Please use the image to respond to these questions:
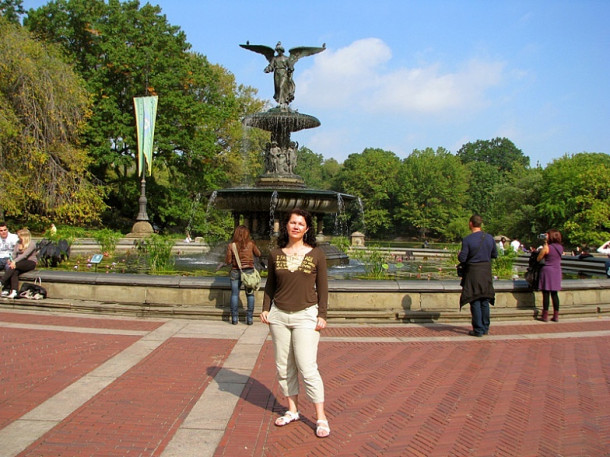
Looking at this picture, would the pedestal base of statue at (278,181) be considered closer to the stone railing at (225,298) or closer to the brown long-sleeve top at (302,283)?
the stone railing at (225,298)

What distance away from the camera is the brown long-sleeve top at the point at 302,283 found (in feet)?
13.0

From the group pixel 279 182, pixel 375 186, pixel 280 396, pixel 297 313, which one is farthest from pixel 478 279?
pixel 375 186

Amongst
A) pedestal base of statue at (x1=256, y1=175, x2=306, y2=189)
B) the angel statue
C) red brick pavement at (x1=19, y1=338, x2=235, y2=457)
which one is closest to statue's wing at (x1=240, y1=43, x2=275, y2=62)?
the angel statue

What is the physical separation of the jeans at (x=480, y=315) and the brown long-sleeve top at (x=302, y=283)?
4050 millimetres

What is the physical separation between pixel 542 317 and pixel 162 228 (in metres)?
32.4

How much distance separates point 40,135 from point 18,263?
20312 millimetres

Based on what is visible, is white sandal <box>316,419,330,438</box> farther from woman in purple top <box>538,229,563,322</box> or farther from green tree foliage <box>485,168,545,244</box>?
green tree foliage <box>485,168,545,244</box>

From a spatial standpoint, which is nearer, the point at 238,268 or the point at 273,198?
the point at 238,268

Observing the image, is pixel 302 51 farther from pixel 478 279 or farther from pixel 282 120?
pixel 478 279

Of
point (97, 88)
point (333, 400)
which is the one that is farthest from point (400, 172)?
point (333, 400)

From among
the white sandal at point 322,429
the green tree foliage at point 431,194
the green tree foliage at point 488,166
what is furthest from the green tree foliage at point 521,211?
the white sandal at point 322,429

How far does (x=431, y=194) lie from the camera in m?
64.5

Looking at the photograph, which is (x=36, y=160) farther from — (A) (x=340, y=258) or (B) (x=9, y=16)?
(A) (x=340, y=258)

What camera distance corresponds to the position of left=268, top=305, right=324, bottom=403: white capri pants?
3896 mm
